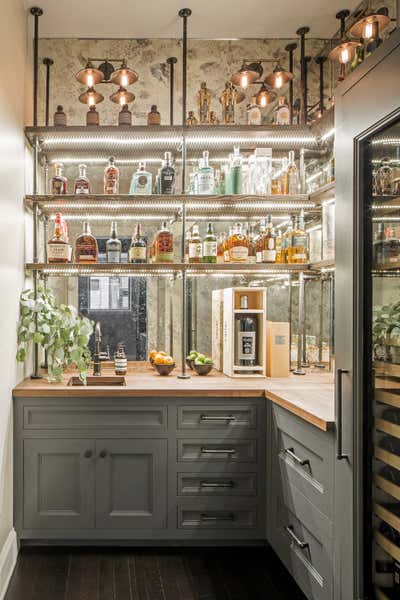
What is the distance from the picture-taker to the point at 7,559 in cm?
245

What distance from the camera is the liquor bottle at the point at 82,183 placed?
310cm

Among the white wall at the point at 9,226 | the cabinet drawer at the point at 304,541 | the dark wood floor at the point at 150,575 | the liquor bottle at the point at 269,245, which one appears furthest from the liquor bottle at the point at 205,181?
the dark wood floor at the point at 150,575

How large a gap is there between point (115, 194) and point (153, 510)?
178 cm

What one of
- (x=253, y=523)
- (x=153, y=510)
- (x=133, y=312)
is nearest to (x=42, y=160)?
(x=133, y=312)

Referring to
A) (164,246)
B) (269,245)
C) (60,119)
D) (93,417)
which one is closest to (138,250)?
(164,246)

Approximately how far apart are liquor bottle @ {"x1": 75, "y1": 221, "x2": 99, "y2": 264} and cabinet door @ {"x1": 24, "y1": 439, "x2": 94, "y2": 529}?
106 centimetres

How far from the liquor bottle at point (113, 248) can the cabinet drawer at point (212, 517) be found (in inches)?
58.5

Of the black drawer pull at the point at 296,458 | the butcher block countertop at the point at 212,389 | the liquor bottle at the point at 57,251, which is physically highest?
the liquor bottle at the point at 57,251

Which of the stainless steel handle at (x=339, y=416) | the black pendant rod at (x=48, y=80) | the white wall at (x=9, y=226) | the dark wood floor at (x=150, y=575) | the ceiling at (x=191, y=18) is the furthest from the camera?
the black pendant rod at (x=48, y=80)

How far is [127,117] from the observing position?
3.05 meters

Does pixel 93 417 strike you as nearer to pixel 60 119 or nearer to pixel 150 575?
pixel 150 575

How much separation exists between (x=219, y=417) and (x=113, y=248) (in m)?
1.23

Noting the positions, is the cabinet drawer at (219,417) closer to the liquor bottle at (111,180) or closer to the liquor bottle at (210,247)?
the liquor bottle at (210,247)

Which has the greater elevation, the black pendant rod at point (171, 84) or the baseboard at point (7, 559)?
the black pendant rod at point (171, 84)
